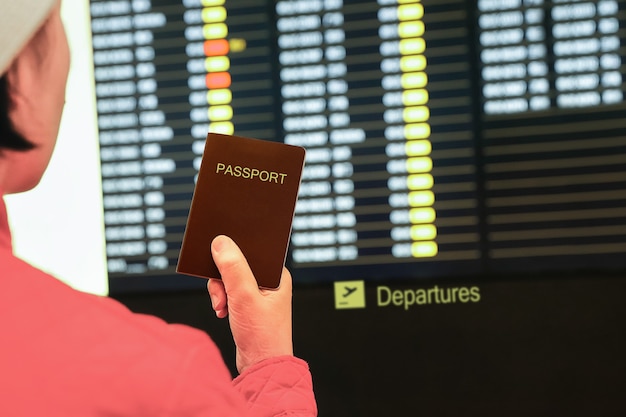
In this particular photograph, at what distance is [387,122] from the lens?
113 centimetres

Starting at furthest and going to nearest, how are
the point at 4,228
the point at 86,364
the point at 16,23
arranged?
the point at 4,228 < the point at 16,23 < the point at 86,364

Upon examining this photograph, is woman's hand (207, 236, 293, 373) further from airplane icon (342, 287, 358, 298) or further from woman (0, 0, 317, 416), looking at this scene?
airplane icon (342, 287, 358, 298)

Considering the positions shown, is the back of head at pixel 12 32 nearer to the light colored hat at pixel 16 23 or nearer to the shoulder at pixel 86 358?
the light colored hat at pixel 16 23

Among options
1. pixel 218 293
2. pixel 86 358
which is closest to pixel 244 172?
pixel 218 293

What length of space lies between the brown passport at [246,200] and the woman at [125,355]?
19 millimetres

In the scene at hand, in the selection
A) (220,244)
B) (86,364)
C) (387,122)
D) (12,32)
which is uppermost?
(12,32)

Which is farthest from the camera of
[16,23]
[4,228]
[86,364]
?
[4,228]

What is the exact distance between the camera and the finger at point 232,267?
2.95 feet

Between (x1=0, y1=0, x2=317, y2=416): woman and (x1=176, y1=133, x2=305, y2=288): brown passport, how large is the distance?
19 millimetres

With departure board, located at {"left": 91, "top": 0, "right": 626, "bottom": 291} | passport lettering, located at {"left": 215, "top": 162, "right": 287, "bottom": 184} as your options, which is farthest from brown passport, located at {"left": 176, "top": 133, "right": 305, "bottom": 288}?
departure board, located at {"left": 91, "top": 0, "right": 626, "bottom": 291}

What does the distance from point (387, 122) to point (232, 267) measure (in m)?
0.37

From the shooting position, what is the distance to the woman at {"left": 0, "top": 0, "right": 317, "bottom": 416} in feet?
2.73

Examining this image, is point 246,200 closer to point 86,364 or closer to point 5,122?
point 86,364

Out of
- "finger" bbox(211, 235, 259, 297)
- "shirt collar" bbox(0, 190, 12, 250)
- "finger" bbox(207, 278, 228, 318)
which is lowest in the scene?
"finger" bbox(207, 278, 228, 318)
